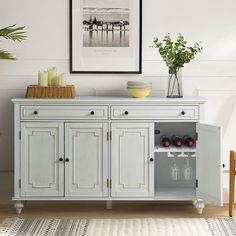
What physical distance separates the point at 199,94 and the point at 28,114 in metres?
1.50

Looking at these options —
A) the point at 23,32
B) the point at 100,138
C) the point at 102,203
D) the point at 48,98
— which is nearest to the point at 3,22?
the point at 23,32

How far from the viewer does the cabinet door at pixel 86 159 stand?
5527 millimetres

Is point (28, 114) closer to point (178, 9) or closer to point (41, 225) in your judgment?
point (41, 225)

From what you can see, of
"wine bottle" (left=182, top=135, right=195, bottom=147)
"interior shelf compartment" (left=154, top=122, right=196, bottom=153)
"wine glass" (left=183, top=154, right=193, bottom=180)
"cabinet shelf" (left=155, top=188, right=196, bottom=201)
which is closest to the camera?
"cabinet shelf" (left=155, top=188, right=196, bottom=201)

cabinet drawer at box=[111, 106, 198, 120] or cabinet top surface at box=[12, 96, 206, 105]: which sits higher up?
cabinet top surface at box=[12, 96, 206, 105]

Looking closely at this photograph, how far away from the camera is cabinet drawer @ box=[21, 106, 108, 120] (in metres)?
5.50

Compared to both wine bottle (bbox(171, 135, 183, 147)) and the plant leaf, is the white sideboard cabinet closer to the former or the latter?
wine bottle (bbox(171, 135, 183, 147))

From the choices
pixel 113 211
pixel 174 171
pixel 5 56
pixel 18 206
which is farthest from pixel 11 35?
pixel 174 171

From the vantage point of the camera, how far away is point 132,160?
5551mm

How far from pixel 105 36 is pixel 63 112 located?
81 cm

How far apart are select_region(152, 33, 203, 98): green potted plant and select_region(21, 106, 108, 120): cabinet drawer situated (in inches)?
24.4

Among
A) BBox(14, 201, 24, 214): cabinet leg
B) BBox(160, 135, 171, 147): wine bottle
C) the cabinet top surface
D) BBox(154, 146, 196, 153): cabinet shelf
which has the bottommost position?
BBox(14, 201, 24, 214): cabinet leg

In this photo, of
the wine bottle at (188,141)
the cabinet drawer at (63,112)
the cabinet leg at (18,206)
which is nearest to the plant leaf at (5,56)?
the cabinet drawer at (63,112)

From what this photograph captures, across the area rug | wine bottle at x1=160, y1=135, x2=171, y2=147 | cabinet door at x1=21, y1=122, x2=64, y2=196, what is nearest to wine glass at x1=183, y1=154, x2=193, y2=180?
wine bottle at x1=160, y1=135, x2=171, y2=147
